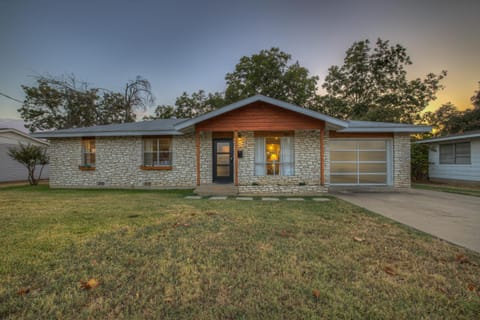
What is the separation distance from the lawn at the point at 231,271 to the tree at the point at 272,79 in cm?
1868

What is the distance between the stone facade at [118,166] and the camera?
950 centimetres

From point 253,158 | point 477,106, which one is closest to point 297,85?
point 253,158

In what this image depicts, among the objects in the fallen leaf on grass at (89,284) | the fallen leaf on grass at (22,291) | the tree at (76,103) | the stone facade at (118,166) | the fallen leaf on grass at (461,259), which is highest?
the tree at (76,103)

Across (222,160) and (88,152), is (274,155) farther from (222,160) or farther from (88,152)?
(88,152)

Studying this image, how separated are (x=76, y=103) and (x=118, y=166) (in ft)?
57.4

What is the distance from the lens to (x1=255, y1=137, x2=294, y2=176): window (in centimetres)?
917

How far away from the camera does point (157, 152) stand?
9727 millimetres

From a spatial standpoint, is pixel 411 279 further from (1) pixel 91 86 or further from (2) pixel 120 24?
(1) pixel 91 86

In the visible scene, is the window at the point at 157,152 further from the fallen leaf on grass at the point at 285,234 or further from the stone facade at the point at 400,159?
the stone facade at the point at 400,159

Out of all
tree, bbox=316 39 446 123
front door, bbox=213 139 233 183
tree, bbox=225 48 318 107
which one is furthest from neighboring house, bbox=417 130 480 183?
front door, bbox=213 139 233 183

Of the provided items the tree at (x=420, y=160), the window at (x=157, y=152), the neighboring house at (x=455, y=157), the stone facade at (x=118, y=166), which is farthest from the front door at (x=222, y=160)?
the neighboring house at (x=455, y=157)

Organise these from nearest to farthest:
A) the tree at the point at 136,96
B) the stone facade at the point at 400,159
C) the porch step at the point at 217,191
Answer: the porch step at the point at 217,191 < the stone facade at the point at 400,159 < the tree at the point at 136,96

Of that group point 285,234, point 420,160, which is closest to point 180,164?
point 285,234

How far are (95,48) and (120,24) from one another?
10.7 ft
